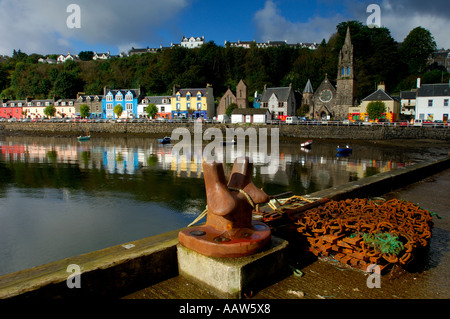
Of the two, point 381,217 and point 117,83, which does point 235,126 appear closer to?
point 381,217

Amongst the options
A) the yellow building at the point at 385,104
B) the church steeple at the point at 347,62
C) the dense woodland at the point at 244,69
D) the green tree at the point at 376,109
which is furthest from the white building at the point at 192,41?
the green tree at the point at 376,109

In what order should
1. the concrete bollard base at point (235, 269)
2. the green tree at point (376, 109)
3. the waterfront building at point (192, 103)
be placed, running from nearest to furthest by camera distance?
the concrete bollard base at point (235, 269)
the green tree at point (376, 109)
the waterfront building at point (192, 103)

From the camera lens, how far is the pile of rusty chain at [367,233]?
3740 millimetres

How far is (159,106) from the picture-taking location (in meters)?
83.9

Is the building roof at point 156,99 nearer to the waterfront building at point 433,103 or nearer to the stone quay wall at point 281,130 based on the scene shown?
the stone quay wall at point 281,130

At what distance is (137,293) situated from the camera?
3.44m

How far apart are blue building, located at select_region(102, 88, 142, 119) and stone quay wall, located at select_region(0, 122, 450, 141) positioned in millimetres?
12725

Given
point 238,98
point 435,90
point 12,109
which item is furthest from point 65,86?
point 435,90

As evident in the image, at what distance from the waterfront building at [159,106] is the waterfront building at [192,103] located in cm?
197

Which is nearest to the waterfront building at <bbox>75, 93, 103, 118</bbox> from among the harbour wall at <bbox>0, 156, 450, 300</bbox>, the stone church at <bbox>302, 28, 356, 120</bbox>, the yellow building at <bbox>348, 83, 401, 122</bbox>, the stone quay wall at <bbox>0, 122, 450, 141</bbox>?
the stone quay wall at <bbox>0, 122, 450, 141</bbox>

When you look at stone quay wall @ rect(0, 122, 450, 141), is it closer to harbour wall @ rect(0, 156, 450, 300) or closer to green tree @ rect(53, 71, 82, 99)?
green tree @ rect(53, 71, 82, 99)

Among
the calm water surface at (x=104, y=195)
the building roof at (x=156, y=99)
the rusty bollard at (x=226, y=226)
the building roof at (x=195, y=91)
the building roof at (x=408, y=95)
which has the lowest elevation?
the calm water surface at (x=104, y=195)

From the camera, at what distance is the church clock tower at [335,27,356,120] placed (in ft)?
223

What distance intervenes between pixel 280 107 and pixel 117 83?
70.6 meters
